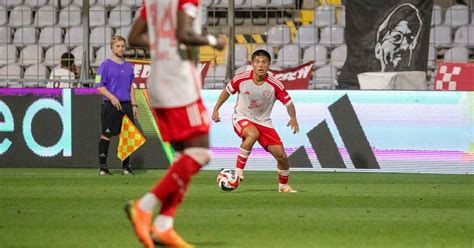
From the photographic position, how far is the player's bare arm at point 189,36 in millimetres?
8062

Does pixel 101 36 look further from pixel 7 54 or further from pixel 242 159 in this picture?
pixel 242 159

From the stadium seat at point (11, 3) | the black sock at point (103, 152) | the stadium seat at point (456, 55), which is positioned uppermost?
the stadium seat at point (11, 3)

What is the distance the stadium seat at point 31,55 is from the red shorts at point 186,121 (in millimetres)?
14811

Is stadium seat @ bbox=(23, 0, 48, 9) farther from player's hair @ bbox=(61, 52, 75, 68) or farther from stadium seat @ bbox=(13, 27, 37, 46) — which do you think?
player's hair @ bbox=(61, 52, 75, 68)

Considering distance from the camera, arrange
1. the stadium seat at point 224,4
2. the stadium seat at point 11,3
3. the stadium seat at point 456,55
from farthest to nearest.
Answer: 1. the stadium seat at point 11,3
2. the stadium seat at point 224,4
3. the stadium seat at point 456,55

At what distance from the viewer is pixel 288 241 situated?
9.12 metres

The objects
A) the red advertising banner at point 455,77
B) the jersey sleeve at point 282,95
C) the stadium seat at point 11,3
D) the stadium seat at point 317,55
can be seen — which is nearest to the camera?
the jersey sleeve at point 282,95

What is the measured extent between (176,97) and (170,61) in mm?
259

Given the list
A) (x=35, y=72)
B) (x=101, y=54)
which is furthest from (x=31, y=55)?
(x=101, y=54)

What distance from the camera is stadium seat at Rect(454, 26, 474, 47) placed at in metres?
21.8

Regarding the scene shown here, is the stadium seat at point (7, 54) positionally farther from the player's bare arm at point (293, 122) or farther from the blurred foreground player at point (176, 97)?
the blurred foreground player at point (176, 97)

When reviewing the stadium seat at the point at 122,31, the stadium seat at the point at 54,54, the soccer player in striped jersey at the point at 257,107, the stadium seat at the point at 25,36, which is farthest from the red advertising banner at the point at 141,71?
the soccer player in striped jersey at the point at 257,107

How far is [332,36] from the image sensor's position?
22.6 meters

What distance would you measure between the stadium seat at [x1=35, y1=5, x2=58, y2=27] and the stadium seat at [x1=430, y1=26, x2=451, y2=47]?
7.48 m
